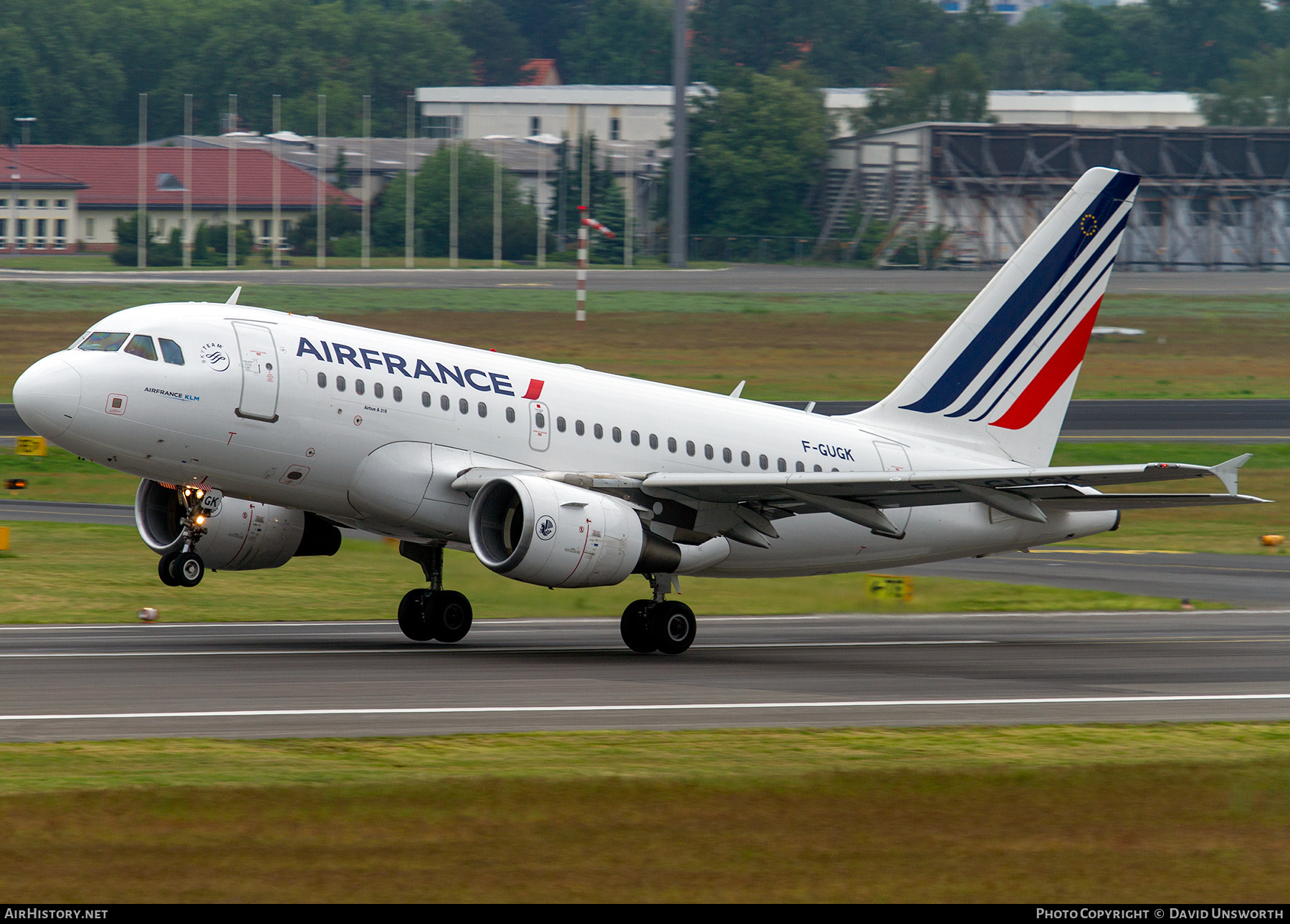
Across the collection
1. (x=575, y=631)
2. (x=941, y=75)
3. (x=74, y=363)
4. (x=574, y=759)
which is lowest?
(x=575, y=631)

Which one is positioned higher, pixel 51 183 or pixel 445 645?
pixel 51 183

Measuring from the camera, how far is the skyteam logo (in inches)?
1298

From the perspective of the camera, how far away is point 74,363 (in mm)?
25406

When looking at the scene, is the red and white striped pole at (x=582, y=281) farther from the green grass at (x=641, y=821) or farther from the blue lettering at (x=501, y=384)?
the green grass at (x=641, y=821)

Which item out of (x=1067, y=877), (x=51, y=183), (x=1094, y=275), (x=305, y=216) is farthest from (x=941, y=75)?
(x=1067, y=877)

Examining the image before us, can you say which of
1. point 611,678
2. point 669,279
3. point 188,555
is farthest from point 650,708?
point 669,279

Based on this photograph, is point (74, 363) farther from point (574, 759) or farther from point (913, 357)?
point (913, 357)

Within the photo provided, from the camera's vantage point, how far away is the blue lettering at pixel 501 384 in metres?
28.4

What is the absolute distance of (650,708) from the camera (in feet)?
71.8

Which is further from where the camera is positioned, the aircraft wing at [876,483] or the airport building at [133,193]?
the airport building at [133,193]

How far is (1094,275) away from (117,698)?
68.6 ft

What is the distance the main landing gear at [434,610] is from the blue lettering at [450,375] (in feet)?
10.3

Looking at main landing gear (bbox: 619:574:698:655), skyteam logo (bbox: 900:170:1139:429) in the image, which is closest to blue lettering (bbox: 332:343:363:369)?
main landing gear (bbox: 619:574:698:655)

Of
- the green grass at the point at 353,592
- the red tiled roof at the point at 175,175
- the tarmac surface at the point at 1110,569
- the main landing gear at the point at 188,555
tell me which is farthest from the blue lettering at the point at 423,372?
the red tiled roof at the point at 175,175
